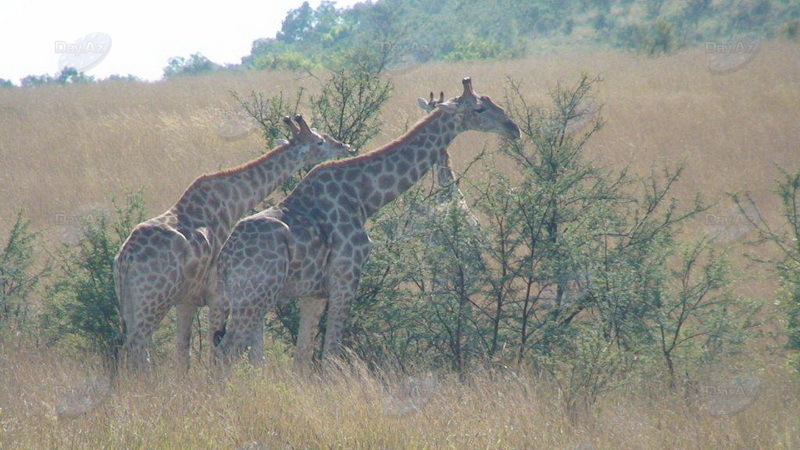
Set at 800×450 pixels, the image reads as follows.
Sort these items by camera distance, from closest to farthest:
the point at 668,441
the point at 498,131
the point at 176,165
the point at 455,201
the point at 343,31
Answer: the point at 668,441
the point at 455,201
the point at 498,131
the point at 176,165
the point at 343,31

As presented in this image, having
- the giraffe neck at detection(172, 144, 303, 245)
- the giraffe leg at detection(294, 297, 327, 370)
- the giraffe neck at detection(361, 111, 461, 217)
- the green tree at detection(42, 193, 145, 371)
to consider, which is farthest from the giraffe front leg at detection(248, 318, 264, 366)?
the green tree at detection(42, 193, 145, 371)

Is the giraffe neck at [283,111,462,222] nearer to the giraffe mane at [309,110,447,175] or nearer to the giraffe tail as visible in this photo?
the giraffe mane at [309,110,447,175]

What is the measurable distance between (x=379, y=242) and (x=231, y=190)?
1436 millimetres

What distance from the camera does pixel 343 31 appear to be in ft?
190

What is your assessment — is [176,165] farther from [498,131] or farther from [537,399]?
[537,399]

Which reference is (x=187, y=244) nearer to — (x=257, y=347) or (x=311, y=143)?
(x=257, y=347)

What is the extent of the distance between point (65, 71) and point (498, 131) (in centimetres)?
3859

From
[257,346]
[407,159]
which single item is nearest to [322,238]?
[257,346]

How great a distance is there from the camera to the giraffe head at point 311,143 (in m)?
9.68

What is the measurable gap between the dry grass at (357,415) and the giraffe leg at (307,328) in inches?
30.2

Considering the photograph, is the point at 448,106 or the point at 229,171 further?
the point at 448,106

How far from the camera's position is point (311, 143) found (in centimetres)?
974

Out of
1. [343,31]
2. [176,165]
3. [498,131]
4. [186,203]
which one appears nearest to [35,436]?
[186,203]

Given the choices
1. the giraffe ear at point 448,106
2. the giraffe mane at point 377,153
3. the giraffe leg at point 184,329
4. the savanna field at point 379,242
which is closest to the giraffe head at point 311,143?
the giraffe mane at point 377,153
